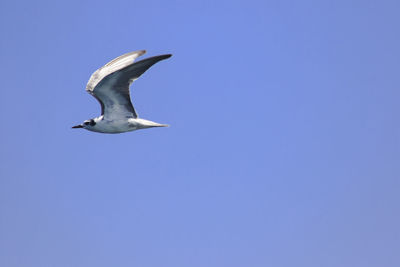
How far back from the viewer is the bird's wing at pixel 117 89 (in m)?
25.8

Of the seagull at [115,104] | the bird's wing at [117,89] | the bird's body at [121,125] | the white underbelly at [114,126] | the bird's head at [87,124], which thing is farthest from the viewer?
the bird's head at [87,124]

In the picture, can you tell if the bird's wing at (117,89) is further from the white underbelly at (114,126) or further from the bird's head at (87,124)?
the bird's head at (87,124)

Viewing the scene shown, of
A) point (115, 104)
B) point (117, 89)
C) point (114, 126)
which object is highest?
point (117, 89)

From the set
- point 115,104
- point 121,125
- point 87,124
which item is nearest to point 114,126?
Answer: point 121,125

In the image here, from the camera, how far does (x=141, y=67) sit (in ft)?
83.7

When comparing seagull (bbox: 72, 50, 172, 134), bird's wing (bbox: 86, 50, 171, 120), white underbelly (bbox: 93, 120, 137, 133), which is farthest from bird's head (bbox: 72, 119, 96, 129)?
bird's wing (bbox: 86, 50, 171, 120)

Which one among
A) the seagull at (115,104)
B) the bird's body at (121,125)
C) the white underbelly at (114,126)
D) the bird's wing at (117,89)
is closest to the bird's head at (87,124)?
the seagull at (115,104)

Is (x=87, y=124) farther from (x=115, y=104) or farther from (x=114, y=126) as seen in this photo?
(x=115, y=104)

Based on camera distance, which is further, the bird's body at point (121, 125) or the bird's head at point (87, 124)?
the bird's head at point (87, 124)

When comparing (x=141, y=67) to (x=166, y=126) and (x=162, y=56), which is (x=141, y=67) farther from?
(x=166, y=126)

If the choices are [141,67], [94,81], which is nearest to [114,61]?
[94,81]

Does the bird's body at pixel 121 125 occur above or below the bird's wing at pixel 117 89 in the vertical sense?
below

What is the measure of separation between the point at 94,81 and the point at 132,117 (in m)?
3.32

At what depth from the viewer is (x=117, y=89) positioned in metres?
27.2
